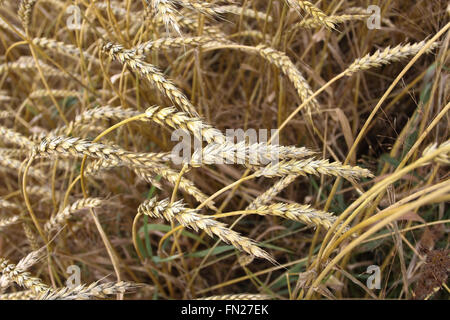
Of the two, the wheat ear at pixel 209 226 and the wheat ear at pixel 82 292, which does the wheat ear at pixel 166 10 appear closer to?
the wheat ear at pixel 209 226

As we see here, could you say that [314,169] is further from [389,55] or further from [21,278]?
[21,278]

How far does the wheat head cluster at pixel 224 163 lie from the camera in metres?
0.76

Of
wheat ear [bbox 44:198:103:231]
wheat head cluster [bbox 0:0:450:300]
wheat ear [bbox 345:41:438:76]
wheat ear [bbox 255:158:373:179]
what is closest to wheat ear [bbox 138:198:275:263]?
wheat head cluster [bbox 0:0:450:300]

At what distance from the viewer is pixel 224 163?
2.43ft

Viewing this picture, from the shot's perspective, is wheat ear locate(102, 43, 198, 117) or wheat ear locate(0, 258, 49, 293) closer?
wheat ear locate(102, 43, 198, 117)

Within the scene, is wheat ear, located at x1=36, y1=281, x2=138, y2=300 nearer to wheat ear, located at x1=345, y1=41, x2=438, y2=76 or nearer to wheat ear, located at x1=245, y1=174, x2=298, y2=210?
wheat ear, located at x1=245, y1=174, x2=298, y2=210

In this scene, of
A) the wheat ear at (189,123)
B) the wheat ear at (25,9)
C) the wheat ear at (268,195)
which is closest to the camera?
the wheat ear at (189,123)

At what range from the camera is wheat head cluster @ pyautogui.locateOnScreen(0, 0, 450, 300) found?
29.8 inches

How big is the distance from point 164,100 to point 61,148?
0.47 metres

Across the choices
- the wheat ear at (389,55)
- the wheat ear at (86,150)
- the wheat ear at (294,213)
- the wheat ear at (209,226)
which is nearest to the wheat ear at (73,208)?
the wheat ear at (86,150)

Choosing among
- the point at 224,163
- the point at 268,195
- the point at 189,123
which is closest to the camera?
the point at 189,123

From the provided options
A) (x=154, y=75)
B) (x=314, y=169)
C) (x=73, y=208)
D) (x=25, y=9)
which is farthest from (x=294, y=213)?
(x=25, y=9)
